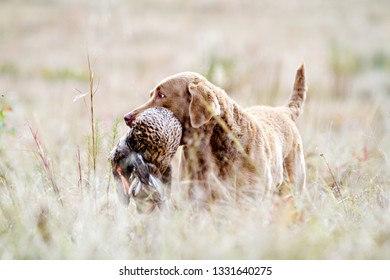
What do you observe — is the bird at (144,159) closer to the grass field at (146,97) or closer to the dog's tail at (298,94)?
the grass field at (146,97)

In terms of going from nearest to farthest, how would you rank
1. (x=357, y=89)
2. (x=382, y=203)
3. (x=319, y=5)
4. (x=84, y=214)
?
1. (x=84, y=214)
2. (x=382, y=203)
3. (x=357, y=89)
4. (x=319, y=5)

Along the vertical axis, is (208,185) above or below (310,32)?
above

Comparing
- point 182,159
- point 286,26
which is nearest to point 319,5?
point 286,26

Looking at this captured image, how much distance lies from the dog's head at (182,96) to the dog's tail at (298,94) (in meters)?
1.49

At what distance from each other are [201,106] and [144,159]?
0.62 m

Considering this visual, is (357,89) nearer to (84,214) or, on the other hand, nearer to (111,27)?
(111,27)

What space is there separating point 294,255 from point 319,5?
62.9ft

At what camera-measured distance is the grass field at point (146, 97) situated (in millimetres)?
4508

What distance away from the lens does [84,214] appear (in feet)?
16.0

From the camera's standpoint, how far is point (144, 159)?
5098mm

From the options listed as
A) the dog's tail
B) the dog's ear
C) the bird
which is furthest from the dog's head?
the dog's tail

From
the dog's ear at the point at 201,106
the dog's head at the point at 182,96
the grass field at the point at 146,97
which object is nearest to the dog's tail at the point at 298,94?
the grass field at the point at 146,97

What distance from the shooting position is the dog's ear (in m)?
5.29

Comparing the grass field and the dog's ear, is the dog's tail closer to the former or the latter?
the grass field
